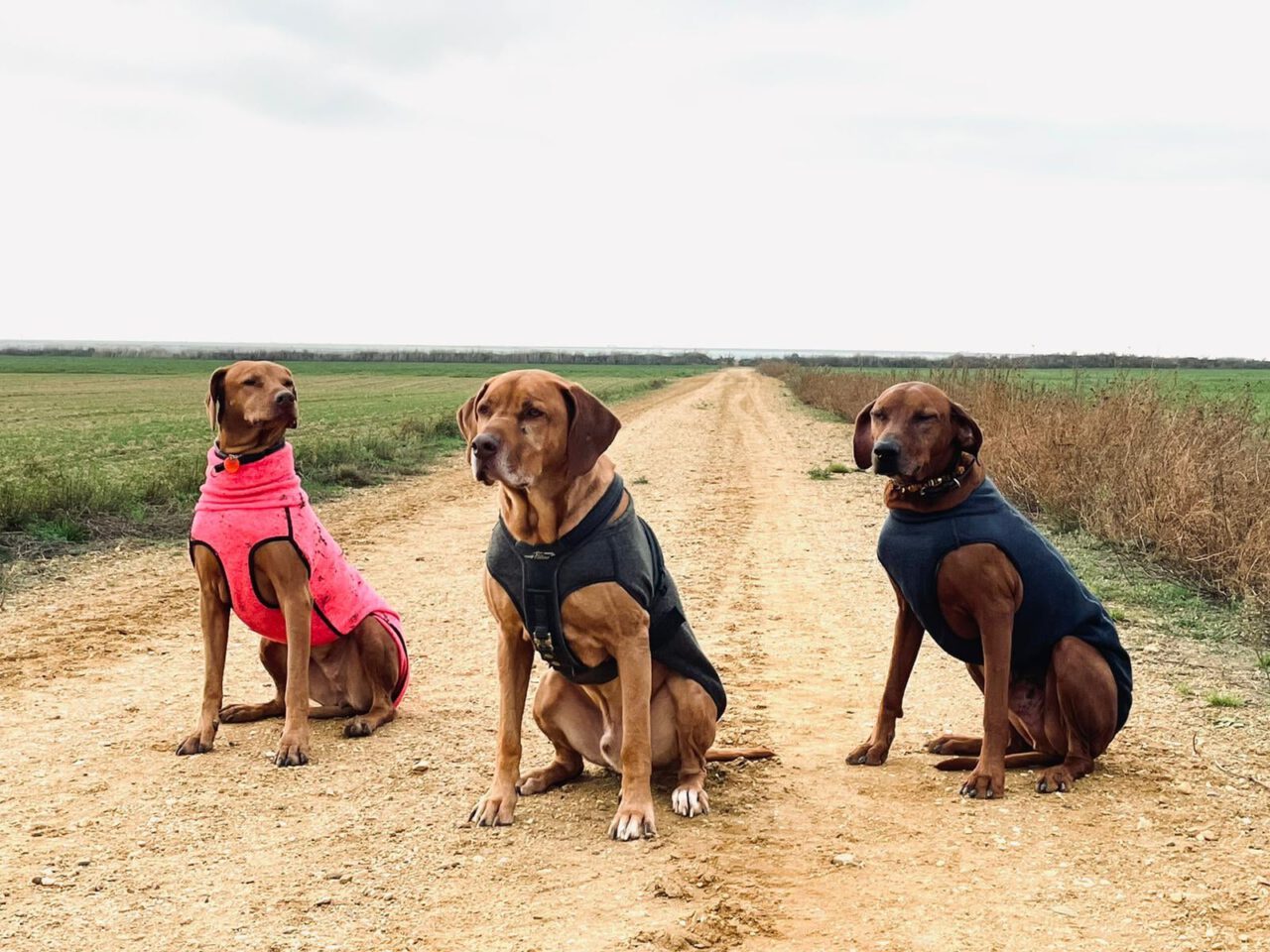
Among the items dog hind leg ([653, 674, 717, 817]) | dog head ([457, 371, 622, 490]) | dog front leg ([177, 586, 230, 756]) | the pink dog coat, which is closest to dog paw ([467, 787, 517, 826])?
dog hind leg ([653, 674, 717, 817])

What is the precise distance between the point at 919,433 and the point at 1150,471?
6.49 m

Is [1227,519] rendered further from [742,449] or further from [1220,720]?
[742,449]

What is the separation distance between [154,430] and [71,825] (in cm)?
2437

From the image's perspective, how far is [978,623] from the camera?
4852 millimetres

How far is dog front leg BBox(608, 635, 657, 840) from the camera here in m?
4.34

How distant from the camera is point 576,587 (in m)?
4.31

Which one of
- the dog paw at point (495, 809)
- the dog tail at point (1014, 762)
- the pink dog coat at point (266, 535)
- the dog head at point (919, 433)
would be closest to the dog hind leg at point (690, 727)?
the dog paw at point (495, 809)

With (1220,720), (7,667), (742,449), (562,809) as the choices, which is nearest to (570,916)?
(562,809)

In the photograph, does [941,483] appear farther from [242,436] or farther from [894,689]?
[242,436]

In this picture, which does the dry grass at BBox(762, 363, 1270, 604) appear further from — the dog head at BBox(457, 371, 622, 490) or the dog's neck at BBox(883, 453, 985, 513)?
the dog head at BBox(457, 371, 622, 490)

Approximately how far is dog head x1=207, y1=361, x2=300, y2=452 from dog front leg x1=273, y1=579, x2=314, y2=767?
2.52 ft

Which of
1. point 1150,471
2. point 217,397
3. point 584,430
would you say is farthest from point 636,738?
point 1150,471

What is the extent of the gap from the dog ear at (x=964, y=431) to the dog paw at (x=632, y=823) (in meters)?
2.18

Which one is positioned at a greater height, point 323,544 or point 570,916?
point 323,544
